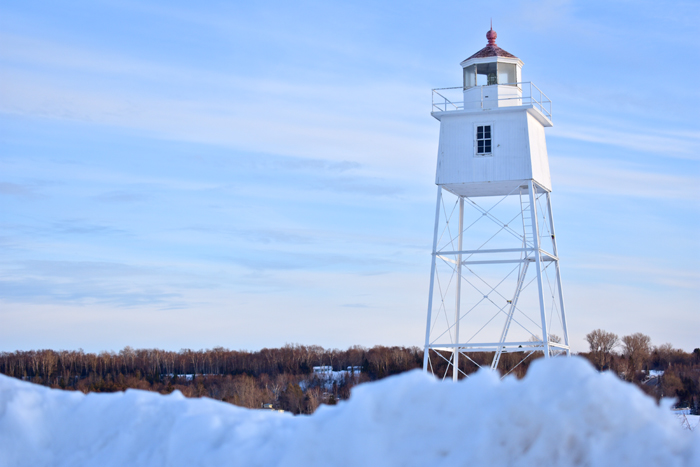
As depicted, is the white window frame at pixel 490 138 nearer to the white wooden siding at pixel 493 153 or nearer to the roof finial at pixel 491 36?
the white wooden siding at pixel 493 153

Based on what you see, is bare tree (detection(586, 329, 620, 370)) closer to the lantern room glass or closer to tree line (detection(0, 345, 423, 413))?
tree line (detection(0, 345, 423, 413))

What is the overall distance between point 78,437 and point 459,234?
23.9m

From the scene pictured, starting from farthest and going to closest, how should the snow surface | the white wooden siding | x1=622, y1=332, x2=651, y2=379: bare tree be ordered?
x1=622, y1=332, x2=651, y2=379: bare tree < the white wooden siding < the snow surface

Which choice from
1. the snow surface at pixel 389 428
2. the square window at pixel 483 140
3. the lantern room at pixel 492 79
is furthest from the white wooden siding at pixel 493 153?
the snow surface at pixel 389 428

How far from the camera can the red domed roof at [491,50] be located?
2883 cm

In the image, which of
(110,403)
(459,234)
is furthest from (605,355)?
(110,403)

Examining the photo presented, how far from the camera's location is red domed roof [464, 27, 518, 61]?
2883 cm

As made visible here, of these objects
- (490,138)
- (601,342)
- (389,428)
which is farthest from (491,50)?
(601,342)

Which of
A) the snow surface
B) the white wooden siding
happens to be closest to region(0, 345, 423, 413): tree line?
the white wooden siding

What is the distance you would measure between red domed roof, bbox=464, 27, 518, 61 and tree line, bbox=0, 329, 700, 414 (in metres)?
37.5

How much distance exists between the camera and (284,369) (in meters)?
112

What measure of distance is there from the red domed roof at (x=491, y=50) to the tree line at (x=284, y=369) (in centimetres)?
3754

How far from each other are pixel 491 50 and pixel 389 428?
85.1 feet

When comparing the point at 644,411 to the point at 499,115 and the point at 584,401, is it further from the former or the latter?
the point at 499,115
